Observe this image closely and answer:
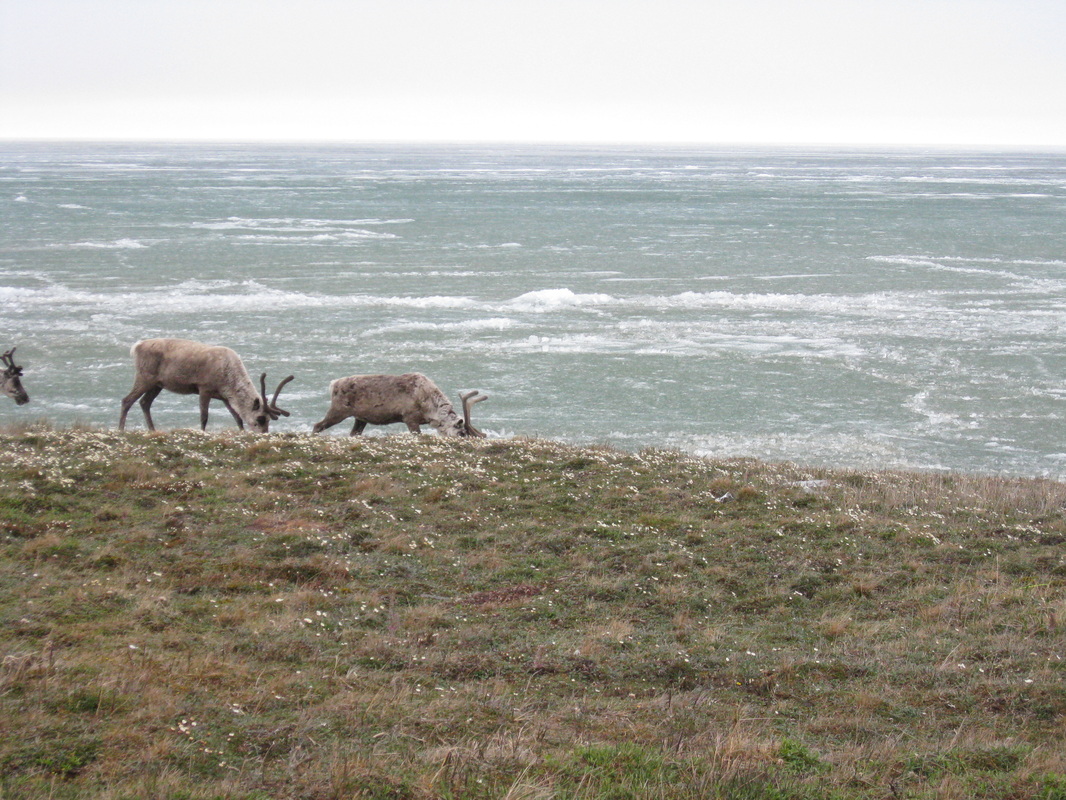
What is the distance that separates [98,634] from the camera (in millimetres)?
9969

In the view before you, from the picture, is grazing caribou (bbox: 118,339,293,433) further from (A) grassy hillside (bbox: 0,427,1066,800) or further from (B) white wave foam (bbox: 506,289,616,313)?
(B) white wave foam (bbox: 506,289,616,313)

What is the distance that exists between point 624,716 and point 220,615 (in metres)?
4.65

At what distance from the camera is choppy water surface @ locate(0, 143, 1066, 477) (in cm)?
2995

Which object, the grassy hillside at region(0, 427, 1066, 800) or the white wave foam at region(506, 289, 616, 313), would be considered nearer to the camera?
the grassy hillside at region(0, 427, 1066, 800)

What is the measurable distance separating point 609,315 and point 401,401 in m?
24.8

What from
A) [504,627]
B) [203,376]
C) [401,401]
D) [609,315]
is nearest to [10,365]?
[203,376]

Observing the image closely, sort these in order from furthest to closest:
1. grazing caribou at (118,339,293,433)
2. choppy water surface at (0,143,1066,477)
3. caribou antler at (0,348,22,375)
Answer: choppy water surface at (0,143,1066,477) → caribou antler at (0,348,22,375) → grazing caribou at (118,339,293,433)

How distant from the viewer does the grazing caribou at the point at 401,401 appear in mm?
22125

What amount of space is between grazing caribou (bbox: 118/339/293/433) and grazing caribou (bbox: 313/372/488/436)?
1411 mm

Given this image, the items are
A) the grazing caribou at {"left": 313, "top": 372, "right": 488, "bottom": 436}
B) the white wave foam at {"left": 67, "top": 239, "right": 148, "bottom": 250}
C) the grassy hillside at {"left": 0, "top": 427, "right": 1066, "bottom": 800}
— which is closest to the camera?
the grassy hillside at {"left": 0, "top": 427, "right": 1066, "bottom": 800}

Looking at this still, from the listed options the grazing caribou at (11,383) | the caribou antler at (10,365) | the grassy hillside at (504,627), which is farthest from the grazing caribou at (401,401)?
the grazing caribou at (11,383)

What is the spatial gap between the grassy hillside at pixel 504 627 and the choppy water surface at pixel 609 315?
10.5 meters

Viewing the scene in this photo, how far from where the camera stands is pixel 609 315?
45.8 metres

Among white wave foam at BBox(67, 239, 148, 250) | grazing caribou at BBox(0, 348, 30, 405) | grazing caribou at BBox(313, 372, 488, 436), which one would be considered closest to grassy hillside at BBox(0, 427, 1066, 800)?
grazing caribou at BBox(313, 372, 488, 436)
